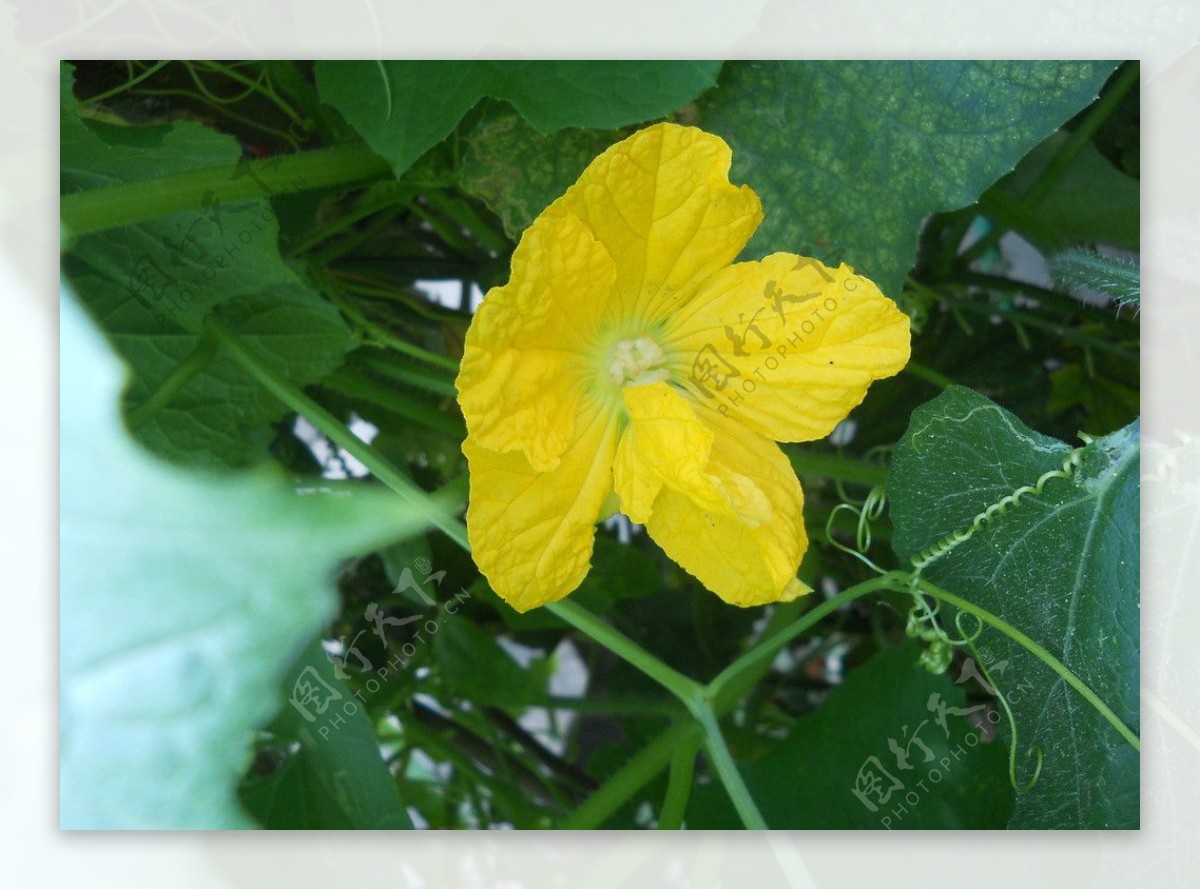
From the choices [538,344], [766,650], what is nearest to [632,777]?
[766,650]

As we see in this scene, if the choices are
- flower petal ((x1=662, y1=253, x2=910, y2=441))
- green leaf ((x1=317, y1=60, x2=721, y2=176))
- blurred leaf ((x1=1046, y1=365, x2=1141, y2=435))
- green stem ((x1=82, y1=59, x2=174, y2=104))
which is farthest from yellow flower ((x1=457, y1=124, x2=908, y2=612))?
green stem ((x1=82, y1=59, x2=174, y2=104))

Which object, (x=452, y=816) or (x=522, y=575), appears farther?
(x=452, y=816)

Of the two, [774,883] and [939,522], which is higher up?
[939,522]

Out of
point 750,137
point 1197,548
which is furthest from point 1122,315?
point 750,137

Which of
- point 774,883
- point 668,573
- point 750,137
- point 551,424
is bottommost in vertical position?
point 774,883

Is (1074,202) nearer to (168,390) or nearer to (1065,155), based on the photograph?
(1065,155)

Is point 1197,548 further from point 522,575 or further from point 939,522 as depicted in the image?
point 522,575
